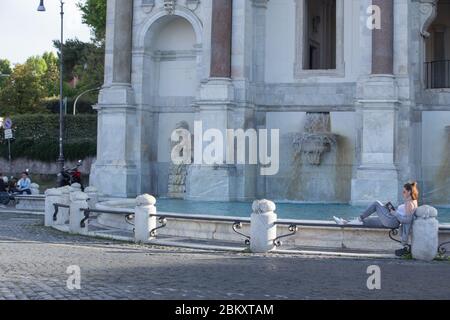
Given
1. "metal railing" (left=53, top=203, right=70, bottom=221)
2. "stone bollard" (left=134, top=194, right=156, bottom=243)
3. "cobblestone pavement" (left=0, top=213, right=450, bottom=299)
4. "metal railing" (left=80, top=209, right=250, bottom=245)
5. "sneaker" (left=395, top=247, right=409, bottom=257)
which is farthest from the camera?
"metal railing" (left=53, top=203, right=70, bottom=221)

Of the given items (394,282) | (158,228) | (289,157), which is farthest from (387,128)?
(394,282)

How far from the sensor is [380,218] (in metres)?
14.8

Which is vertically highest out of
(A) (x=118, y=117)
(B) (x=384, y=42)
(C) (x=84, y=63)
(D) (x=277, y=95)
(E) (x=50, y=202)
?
(C) (x=84, y=63)

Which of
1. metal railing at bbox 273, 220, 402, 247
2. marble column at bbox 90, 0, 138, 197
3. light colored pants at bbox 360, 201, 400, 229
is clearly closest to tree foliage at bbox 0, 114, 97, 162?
marble column at bbox 90, 0, 138, 197

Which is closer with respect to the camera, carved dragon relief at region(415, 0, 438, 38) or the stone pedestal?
the stone pedestal

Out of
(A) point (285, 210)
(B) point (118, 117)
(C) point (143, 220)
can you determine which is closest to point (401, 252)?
(C) point (143, 220)

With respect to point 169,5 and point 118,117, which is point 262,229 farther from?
point 169,5

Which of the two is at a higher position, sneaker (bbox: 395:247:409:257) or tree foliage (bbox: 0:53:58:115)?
tree foliage (bbox: 0:53:58:115)

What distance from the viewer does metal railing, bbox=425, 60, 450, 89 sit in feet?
89.9

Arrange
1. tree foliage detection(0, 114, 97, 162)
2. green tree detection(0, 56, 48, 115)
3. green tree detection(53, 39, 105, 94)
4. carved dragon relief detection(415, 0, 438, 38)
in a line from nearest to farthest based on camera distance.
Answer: carved dragon relief detection(415, 0, 438, 38), tree foliage detection(0, 114, 97, 162), green tree detection(53, 39, 105, 94), green tree detection(0, 56, 48, 115)

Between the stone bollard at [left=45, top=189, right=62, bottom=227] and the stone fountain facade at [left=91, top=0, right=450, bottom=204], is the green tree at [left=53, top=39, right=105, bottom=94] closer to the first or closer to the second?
the stone fountain facade at [left=91, top=0, right=450, bottom=204]

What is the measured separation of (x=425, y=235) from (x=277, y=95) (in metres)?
13.7

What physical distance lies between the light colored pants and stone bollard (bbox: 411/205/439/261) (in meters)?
0.58

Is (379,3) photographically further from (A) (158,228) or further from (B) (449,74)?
(A) (158,228)
